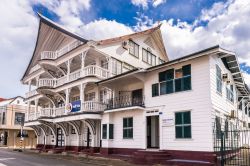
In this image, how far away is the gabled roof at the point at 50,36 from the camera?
28.2 m

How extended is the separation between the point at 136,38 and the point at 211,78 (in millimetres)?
13903

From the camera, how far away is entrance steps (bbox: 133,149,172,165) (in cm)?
1706

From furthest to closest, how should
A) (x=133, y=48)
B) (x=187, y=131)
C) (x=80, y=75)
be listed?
(x=133, y=48)
(x=80, y=75)
(x=187, y=131)

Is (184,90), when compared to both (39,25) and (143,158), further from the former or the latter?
(39,25)

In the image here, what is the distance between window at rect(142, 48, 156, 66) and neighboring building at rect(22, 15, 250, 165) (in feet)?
0.39

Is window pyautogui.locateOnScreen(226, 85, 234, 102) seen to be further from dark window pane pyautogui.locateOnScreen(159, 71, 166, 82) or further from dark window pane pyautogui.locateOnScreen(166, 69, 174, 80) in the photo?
dark window pane pyautogui.locateOnScreen(159, 71, 166, 82)

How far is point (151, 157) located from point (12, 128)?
39514mm

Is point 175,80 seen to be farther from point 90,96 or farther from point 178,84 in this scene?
point 90,96

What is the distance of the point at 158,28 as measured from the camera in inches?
1227

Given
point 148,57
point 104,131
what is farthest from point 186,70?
point 148,57

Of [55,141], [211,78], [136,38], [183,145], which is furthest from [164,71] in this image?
[55,141]

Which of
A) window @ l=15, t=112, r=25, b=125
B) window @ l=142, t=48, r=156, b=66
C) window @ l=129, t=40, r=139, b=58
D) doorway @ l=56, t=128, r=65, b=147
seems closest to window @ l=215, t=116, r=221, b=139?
window @ l=129, t=40, r=139, b=58

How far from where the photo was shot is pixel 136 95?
2266 centimetres

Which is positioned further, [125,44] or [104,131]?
[125,44]
